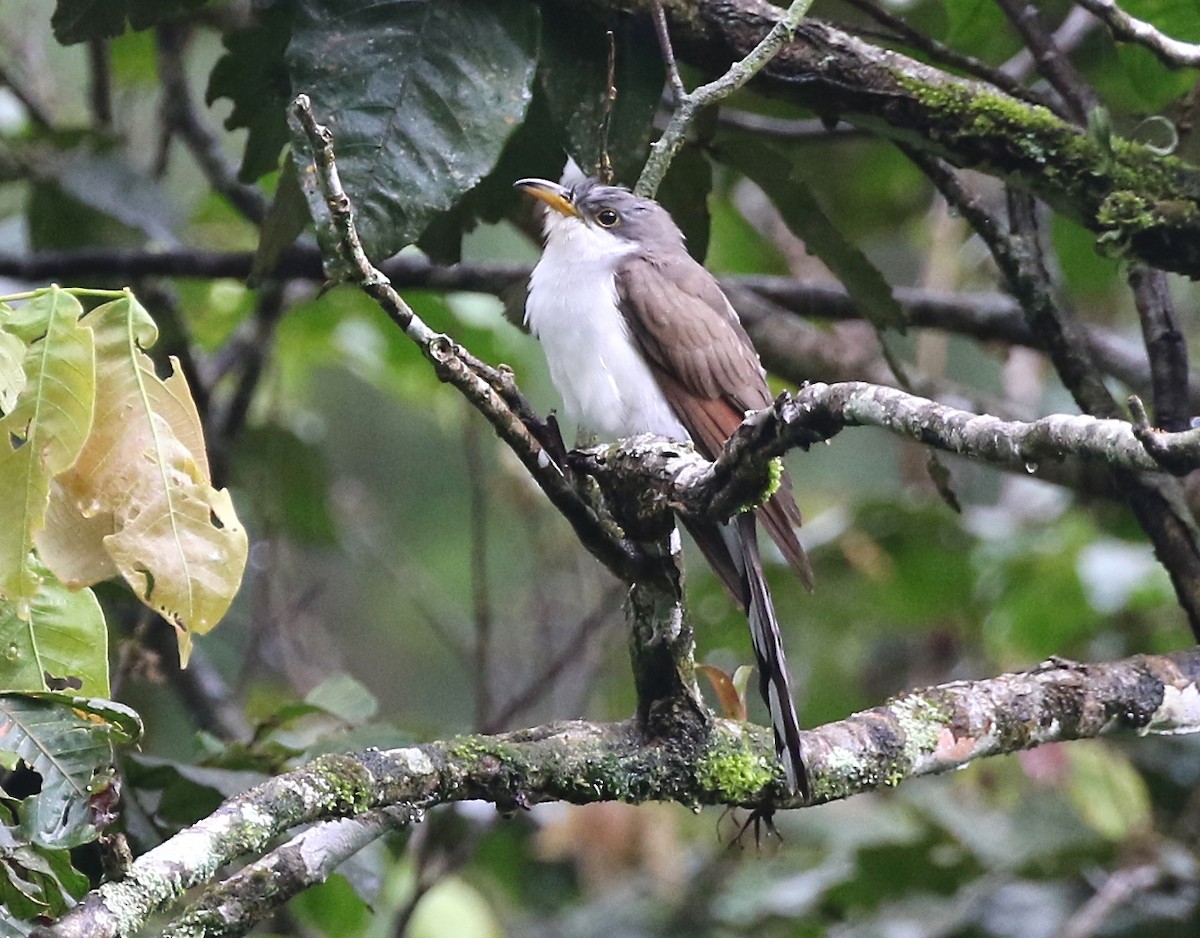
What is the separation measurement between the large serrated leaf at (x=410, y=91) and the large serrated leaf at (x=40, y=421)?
2.54 ft

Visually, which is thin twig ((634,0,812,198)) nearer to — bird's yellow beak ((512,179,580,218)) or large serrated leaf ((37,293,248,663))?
bird's yellow beak ((512,179,580,218))

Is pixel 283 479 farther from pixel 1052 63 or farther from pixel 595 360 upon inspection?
pixel 1052 63

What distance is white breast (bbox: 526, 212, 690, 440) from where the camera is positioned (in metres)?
3.83

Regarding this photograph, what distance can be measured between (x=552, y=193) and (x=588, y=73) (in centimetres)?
65

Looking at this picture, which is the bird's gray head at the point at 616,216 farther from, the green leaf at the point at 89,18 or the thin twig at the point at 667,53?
the green leaf at the point at 89,18

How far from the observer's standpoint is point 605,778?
2.47 m

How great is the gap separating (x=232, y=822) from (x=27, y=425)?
0.61 meters

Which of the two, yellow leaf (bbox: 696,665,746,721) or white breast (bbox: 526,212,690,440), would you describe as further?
white breast (bbox: 526,212,690,440)

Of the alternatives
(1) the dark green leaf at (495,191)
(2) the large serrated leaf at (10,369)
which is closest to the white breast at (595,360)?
(1) the dark green leaf at (495,191)

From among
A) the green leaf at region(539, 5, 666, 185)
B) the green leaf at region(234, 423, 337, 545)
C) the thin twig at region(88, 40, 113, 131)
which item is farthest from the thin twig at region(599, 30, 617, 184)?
the thin twig at region(88, 40, 113, 131)

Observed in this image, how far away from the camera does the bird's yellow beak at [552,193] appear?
144 inches

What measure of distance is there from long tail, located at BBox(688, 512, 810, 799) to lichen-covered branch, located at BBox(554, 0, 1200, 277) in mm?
945

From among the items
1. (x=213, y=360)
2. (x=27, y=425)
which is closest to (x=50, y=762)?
(x=27, y=425)

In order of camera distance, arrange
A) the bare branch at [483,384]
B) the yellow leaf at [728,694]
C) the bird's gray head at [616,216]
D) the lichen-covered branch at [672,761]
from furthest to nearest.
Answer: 1. the bird's gray head at [616,216]
2. the yellow leaf at [728,694]
3. the bare branch at [483,384]
4. the lichen-covered branch at [672,761]
